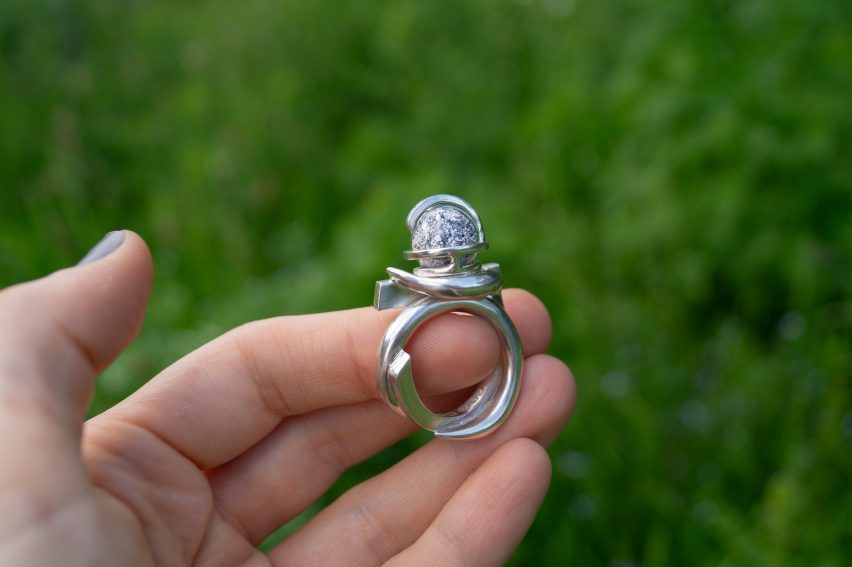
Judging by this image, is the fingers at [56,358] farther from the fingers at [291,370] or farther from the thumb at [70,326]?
the fingers at [291,370]

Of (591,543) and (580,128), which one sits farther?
(580,128)

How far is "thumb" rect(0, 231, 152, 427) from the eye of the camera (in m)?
1.13

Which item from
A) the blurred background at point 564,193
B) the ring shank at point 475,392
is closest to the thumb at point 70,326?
the ring shank at point 475,392

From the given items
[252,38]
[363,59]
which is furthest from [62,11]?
[363,59]

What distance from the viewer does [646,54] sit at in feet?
10.5

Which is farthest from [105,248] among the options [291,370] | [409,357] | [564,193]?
[564,193]

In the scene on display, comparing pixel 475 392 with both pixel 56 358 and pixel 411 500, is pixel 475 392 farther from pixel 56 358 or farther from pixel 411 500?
pixel 56 358

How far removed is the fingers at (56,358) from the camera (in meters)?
1.08

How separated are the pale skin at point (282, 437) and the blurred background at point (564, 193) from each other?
0.42m

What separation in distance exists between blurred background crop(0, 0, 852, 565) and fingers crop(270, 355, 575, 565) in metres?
0.39

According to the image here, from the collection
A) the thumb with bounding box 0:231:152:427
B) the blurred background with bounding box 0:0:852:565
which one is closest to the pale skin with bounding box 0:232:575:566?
the thumb with bounding box 0:231:152:427

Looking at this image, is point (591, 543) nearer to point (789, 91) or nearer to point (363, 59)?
point (789, 91)

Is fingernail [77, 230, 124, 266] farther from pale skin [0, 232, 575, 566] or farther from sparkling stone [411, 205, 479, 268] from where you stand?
sparkling stone [411, 205, 479, 268]

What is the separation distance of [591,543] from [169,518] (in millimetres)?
1352
